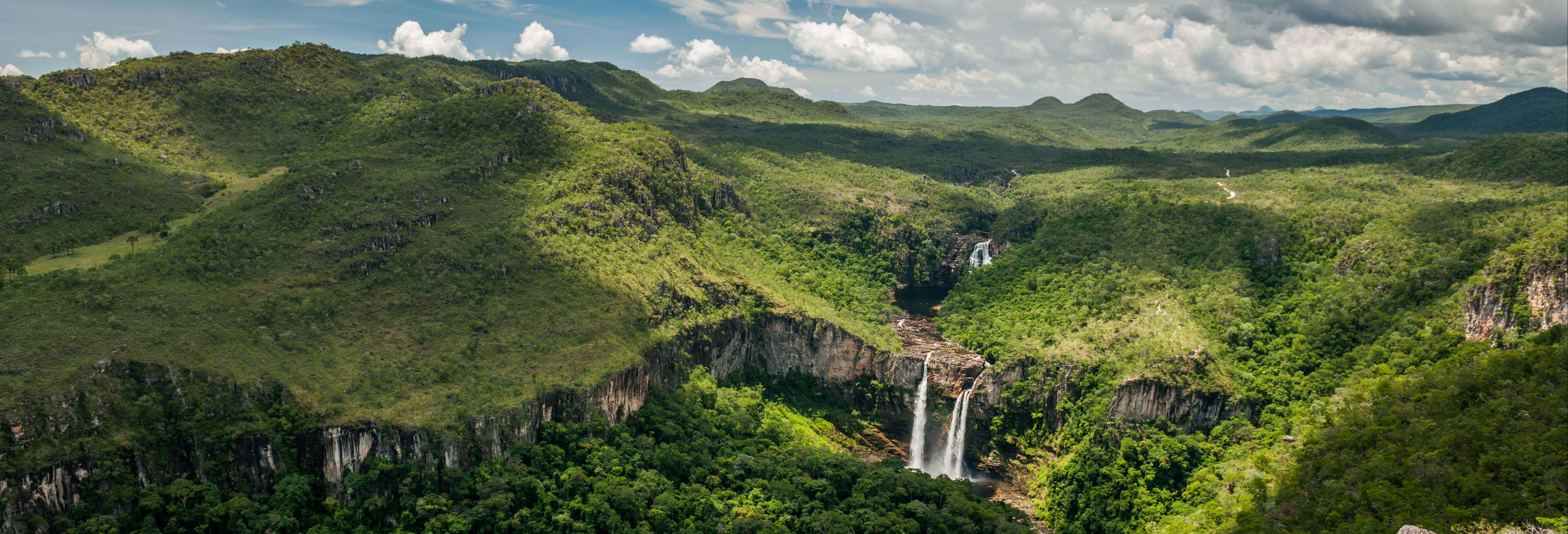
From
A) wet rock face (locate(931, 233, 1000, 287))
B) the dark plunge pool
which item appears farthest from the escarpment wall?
wet rock face (locate(931, 233, 1000, 287))

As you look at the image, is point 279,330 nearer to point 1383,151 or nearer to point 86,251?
point 86,251

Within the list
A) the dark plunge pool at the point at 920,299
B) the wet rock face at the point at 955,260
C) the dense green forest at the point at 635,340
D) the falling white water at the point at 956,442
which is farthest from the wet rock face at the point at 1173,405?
the wet rock face at the point at 955,260

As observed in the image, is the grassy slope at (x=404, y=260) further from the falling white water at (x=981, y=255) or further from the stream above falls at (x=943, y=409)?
the falling white water at (x=981, y=255)

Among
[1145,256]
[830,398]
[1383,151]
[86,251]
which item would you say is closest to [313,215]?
[86,251]

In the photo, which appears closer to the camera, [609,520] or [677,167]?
[609,520]

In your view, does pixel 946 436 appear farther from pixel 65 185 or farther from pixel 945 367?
pixel 65 185

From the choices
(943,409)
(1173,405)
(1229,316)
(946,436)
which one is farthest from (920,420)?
(1229,316)
